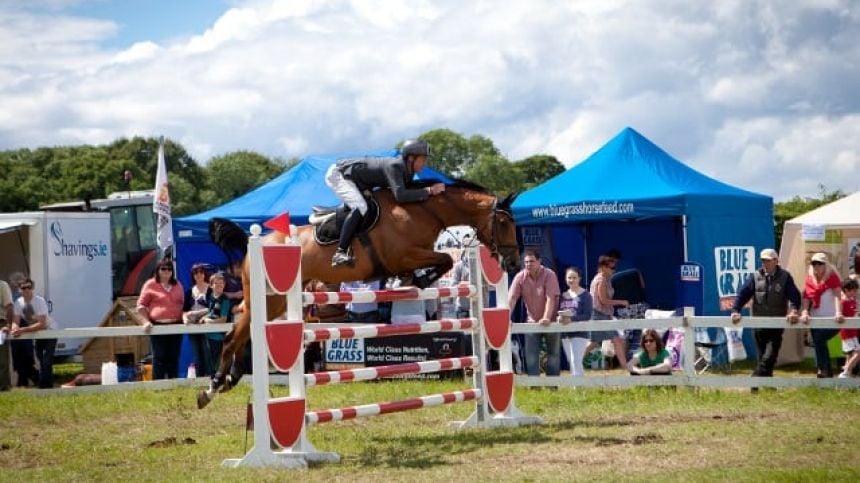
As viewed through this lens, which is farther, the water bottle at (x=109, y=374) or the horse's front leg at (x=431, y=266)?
the water bottle at (x=109, y=374)

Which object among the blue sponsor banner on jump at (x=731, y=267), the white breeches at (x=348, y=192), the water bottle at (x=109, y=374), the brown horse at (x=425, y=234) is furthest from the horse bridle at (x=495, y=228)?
the water bottle at (x=109, y=374)

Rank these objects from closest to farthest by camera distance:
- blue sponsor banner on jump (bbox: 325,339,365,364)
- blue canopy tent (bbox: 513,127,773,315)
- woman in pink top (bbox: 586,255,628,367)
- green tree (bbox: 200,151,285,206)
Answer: woman in pink top (bbox: 586,255,628,367) → blue canopy tent (bbox: 513,127,773,315) → blue sponsor banner on jump (bbox: 325,339,365,364) → green tree (bbox: 200,151,285,206)

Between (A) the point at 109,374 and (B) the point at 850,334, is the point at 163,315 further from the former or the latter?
(B) the point at 850,334

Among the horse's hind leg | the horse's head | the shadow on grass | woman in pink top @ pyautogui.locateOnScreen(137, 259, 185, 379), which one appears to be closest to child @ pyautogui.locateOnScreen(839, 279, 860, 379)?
the shadow on grass

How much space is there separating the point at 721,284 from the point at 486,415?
726 centimetres

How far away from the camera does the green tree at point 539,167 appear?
187ft

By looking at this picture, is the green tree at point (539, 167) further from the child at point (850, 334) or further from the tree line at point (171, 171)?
the child at point (850, 334)

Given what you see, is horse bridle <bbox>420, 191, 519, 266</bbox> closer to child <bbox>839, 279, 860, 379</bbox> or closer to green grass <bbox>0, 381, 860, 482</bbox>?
green grass <bbox>0, 381, 860, 482</bbox>

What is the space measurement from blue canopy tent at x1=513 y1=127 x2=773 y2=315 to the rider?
22.5 ft

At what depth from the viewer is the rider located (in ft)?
35.3

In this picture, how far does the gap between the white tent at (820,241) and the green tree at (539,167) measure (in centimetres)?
3851

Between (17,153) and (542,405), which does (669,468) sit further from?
(17,153)

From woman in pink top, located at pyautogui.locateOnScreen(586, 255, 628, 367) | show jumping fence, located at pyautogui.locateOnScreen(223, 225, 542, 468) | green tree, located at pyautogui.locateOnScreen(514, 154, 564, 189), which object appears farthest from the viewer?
green tree, located at pyautogui.locateOnScreen(514, 154, 564, 189)

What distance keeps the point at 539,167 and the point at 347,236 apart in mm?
46844
